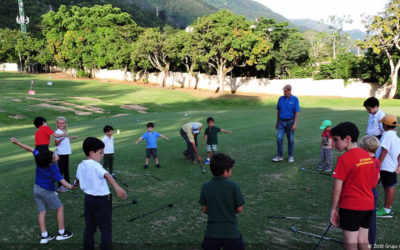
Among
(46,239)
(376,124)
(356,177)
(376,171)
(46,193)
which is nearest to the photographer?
(356,177)

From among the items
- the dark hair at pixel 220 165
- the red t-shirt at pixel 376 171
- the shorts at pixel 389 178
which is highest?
the dark hair at pixel 220 165

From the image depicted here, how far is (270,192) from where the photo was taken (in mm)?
7891

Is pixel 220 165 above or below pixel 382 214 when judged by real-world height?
above

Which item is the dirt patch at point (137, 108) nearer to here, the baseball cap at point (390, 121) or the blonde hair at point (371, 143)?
the baseball cap at point (390, 121)

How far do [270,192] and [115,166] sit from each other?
552 centimetres

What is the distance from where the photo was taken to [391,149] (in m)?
6.06

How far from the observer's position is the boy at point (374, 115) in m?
7.49

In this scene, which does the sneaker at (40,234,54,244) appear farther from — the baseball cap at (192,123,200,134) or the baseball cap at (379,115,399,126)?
the baseball cap at (379,115,399,126)

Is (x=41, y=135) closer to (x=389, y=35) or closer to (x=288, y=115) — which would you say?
(x=288, y=115)

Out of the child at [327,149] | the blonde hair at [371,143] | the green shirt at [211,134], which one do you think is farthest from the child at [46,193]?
the child at [327,149]

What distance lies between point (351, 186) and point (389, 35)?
43.2 m

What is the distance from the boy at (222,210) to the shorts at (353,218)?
1463 millimetres

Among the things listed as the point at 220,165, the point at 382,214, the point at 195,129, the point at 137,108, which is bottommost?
the point at 382,214

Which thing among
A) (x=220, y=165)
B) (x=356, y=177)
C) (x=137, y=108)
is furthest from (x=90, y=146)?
(x=137, y=108)
